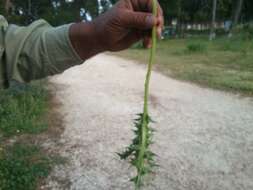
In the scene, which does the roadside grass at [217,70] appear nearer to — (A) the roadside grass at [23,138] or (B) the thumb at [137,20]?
(A) the roadside grass at [23,138]

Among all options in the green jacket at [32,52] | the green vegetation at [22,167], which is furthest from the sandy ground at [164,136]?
the green jacket at [32,52]

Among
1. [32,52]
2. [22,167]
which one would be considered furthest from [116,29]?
[22,167]

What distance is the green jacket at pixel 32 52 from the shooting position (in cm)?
140

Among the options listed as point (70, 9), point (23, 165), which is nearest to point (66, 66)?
point (23, 165)

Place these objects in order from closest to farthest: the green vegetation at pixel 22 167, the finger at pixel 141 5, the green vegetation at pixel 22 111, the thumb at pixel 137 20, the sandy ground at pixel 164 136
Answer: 1. the thumb at pixel 137 20
2. the finger at pixel 141 5
3. the green vegetation at pixel 22 167
4. the sandy ground at pixel 164 136
5. the green vegetation at pixel 22 111

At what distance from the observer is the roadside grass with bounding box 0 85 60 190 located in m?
3.86

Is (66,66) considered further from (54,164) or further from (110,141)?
(110,141)

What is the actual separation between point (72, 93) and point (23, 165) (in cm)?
418

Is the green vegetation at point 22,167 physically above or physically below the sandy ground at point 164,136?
above

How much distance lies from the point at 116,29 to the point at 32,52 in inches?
13.5

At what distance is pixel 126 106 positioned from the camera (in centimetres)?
700

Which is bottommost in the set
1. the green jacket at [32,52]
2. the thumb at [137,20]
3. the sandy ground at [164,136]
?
the sandy ground at [164,136]

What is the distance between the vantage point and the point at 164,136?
533 cm

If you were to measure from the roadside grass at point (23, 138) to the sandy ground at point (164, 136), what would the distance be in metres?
0.19
